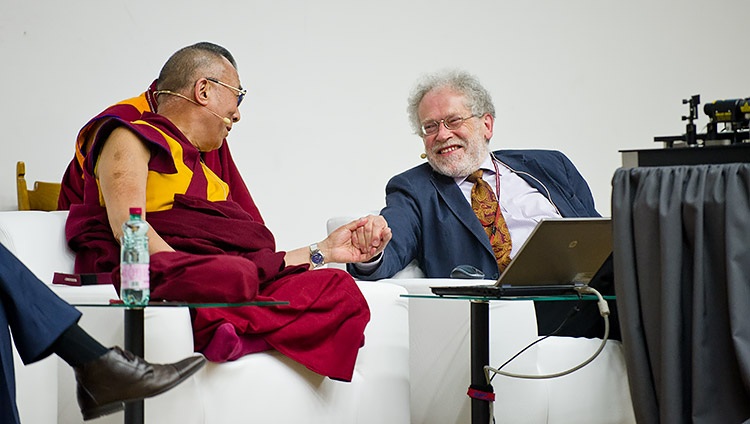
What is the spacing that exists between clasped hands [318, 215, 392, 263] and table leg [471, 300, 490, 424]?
616 mm

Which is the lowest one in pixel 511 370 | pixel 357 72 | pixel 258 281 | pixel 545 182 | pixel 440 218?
pixel 511 370

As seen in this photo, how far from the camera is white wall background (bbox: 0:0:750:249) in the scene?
3.72m

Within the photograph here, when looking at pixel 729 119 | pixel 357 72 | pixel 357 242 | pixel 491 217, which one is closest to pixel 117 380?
pixel 357 242

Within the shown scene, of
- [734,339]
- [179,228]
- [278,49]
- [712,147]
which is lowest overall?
[734,339]

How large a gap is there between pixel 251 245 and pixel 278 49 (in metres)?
1.97

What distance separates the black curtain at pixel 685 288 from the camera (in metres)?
1.65

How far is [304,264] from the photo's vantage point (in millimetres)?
2576

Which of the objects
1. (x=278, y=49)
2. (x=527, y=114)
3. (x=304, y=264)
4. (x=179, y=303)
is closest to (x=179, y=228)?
(x=304, y=264)

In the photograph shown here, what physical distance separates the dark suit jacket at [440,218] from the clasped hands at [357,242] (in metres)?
0.13

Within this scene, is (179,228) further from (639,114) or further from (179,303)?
(639,114)

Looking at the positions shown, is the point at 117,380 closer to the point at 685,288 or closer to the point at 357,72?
the point at 685,288

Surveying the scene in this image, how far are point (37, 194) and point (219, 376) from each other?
156 centimetres

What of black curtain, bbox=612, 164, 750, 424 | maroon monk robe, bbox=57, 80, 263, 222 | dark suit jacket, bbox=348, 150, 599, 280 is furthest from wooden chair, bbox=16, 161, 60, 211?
black curtain, bbox=612, 164, 750, 424

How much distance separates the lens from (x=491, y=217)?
3.29 m
